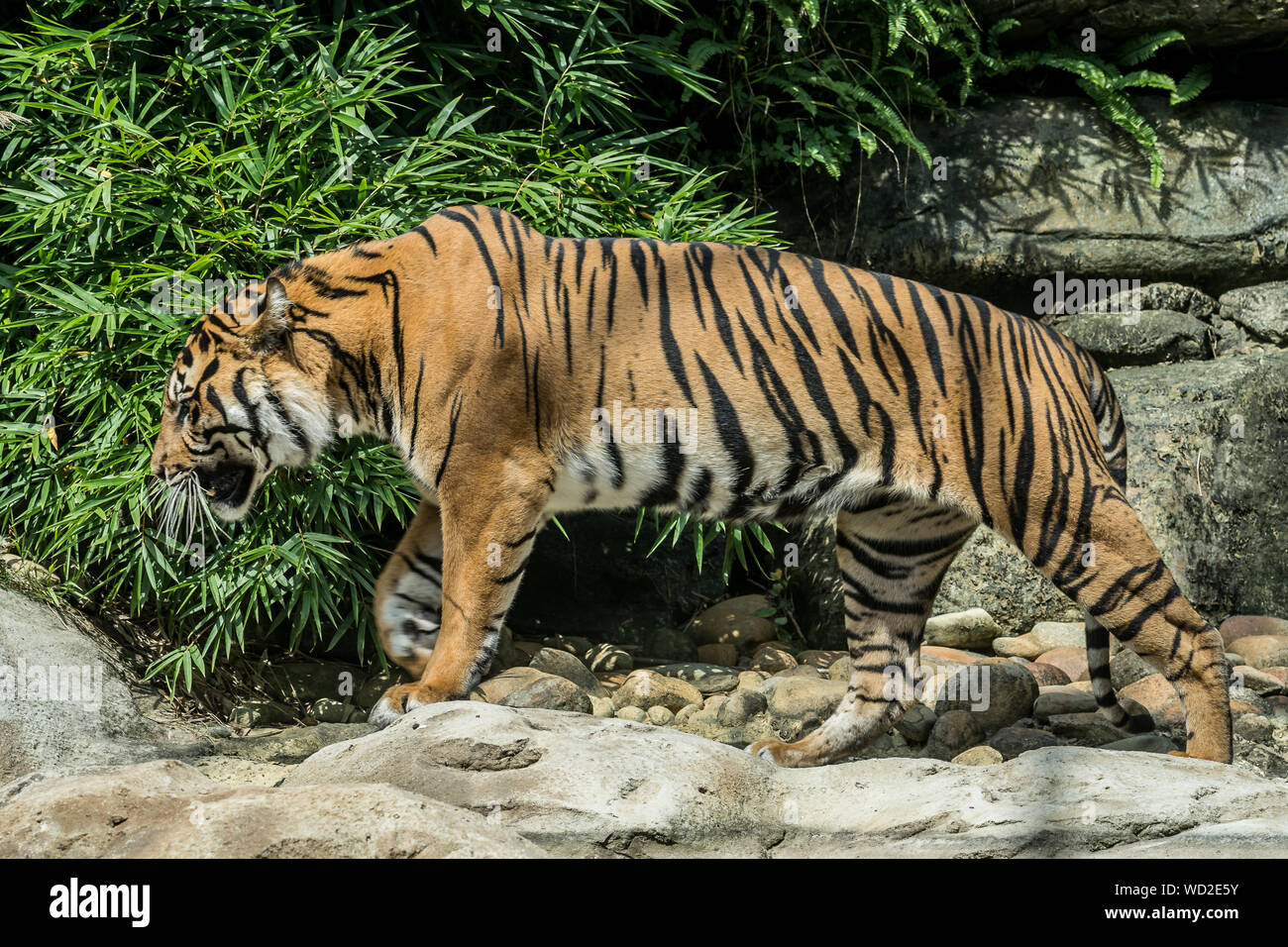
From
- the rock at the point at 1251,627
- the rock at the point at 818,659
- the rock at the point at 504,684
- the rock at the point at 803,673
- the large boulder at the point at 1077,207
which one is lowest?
the rock at the point at 803,673

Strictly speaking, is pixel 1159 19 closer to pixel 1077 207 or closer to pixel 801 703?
pixel 1077 207

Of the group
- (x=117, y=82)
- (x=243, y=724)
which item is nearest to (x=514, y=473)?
(x=243, y=724)

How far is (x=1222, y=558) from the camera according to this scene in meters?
6.17

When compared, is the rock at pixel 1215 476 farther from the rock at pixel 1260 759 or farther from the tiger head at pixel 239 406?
the tiger head at pixel 239 406

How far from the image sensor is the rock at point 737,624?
6.50 m

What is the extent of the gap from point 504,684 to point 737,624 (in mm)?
1849

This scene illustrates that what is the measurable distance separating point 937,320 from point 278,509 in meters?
2.71

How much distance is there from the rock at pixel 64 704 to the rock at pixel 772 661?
2587 millimetres

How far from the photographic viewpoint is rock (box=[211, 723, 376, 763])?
4695 millimetres

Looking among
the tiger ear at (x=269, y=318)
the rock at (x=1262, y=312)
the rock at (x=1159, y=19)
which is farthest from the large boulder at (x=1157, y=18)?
the tiger ear at (x=269, y=318)

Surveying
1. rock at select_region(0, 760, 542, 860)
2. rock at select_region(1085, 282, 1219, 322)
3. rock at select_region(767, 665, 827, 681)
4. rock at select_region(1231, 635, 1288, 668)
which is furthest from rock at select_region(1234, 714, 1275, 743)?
rock at select_region(0, 760, 542, 860)

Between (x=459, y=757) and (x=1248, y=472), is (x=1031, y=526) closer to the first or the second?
(x=459, y=757)

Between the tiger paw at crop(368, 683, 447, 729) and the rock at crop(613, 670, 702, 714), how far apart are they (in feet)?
5.64

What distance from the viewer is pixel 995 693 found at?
4.98 m
